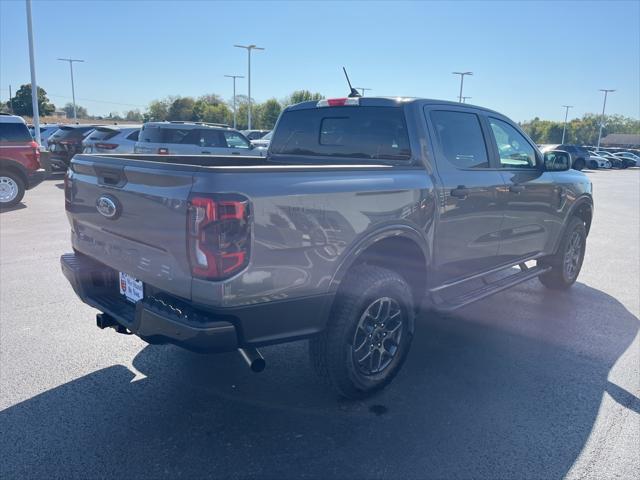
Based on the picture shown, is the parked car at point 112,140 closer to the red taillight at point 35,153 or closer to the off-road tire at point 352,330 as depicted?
the red taillight at point 35,153

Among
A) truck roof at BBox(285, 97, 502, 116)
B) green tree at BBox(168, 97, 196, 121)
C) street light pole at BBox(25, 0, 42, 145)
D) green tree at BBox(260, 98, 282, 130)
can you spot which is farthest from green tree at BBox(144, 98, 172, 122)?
truck roof at BBox(285, 97, 502, 116)

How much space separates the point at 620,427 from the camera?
3248 mm

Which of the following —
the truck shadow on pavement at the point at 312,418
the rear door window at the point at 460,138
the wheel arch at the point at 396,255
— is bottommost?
the truck shadow on pavement at the point at 312,418

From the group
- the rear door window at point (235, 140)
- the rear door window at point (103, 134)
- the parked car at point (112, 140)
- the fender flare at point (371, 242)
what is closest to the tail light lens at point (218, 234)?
the fender flare at point (371, 242)

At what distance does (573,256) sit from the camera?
20.2 feet

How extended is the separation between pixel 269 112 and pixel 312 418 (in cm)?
7150

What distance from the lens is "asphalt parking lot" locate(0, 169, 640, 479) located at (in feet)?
9.20

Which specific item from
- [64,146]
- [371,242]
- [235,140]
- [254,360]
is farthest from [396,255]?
[64,146]

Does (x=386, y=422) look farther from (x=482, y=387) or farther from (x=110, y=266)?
(x=110, y=266)

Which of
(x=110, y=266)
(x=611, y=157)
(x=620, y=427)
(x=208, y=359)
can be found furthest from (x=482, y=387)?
(x=611, y=157)

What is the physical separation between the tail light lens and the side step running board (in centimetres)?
189

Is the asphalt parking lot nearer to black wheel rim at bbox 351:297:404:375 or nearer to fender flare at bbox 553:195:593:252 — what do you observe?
black wheel rim at bbox 351:297:404:375

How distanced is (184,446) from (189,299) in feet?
2.90

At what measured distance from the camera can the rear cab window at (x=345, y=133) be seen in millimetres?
3969
